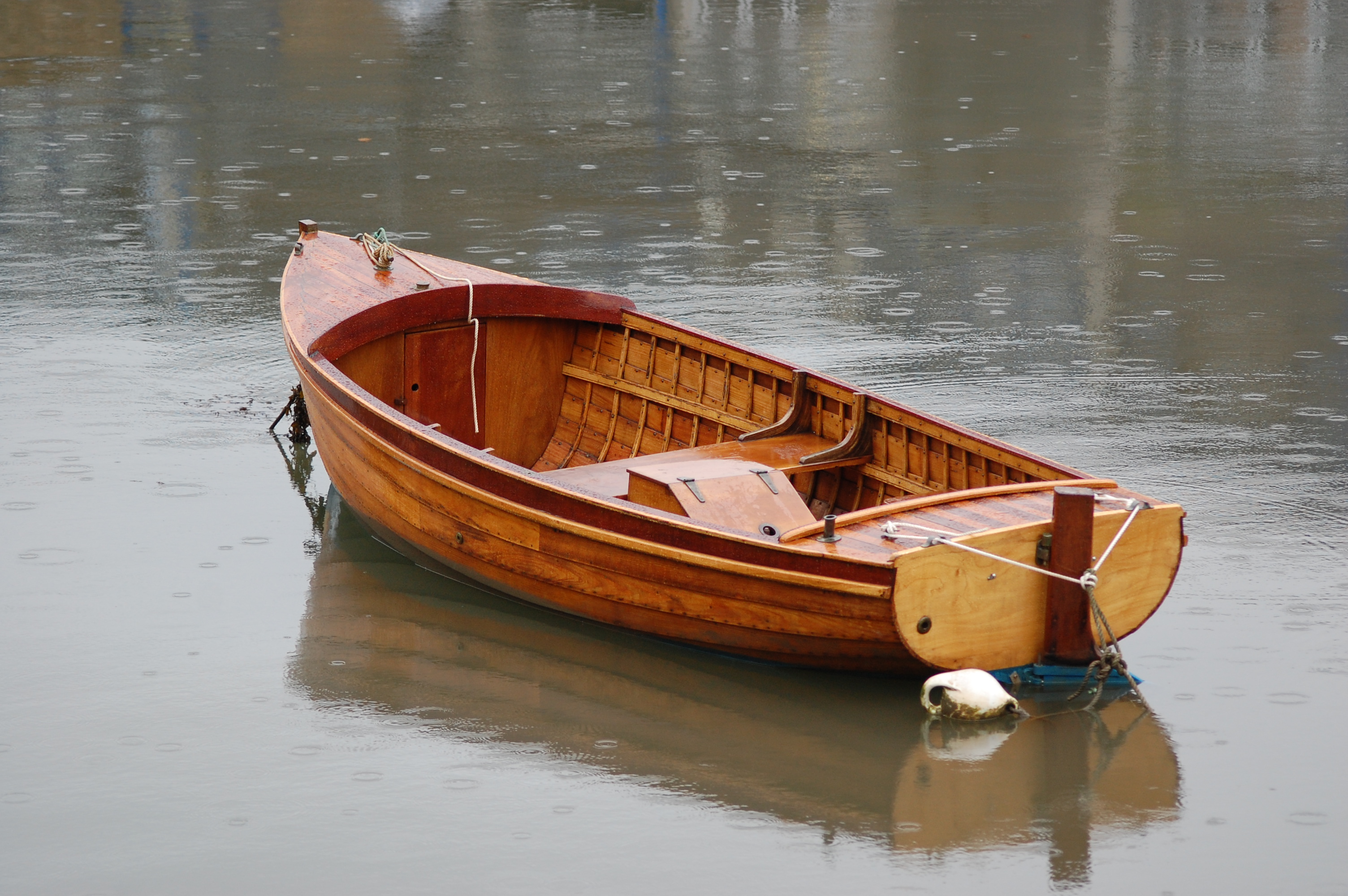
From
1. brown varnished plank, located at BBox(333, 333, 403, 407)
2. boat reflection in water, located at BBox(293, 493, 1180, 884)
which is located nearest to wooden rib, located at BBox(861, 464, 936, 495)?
boat reflection in water, located at BBox(293, 493, 1180, 884)

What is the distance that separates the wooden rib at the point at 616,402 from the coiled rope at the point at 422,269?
730 millimetres

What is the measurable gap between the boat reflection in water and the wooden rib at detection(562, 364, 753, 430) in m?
1.83

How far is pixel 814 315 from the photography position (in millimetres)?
13484

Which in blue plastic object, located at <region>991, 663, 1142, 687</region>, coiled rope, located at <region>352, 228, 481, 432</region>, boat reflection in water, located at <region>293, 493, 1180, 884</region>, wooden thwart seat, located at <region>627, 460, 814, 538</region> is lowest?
boat reflection in water, located at <region>293, 493, 1180, 884</region>

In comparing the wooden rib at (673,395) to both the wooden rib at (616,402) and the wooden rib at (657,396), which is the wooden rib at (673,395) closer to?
the wooden rib at (657,396)

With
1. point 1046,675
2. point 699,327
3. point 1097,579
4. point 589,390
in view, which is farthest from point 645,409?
point 1097,579

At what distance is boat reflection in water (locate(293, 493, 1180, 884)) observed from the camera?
21.3 feet

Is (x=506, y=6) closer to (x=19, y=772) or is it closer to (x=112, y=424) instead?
(x=112, y=424)

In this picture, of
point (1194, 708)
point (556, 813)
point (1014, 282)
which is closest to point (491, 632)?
point (556, 813)

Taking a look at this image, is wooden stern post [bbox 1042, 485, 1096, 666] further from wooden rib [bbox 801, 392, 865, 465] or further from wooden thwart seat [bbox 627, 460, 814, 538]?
wooden rib [bbox 801, 392, 865, 465]

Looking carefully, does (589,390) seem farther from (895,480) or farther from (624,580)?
(624,580)

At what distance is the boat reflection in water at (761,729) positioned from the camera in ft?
21.3

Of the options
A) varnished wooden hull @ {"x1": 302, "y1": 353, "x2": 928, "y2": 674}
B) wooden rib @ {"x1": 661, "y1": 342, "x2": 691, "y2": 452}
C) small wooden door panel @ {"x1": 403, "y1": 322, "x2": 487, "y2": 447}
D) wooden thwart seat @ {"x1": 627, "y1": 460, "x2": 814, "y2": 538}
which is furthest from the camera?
small wooden door panel @ {"x1": 403, "y1": 322, "x2": 487, "y2": 447}

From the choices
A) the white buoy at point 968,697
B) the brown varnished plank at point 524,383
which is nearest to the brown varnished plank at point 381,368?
the brown varnished plank at point 524,383
